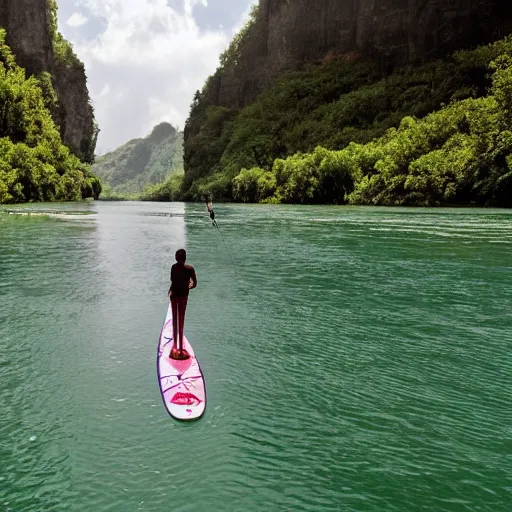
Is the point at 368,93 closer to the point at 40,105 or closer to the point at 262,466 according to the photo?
the point at 40,105

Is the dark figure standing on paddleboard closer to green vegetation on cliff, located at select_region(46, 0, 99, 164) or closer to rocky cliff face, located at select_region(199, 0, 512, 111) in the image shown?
rocky cliff face, located at select_region(199, 0, 512, 111)

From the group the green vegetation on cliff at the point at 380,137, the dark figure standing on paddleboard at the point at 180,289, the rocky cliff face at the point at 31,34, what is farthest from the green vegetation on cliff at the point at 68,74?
the dark figure standing on paddleboard at the point at 180,289

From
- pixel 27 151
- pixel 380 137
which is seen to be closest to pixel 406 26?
pixel 380 137

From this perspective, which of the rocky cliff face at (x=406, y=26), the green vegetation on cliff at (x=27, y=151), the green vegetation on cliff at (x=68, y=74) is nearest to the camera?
the green vegetation on cliff at (x=27, y=151)

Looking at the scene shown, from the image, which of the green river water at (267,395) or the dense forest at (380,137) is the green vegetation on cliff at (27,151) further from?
the green river water at (267,395)

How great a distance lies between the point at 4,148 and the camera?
8831cm

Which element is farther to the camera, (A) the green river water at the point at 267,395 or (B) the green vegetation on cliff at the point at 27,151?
(B) the green vegetation on cliff at the point at 27,151

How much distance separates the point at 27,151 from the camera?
9281 centimetres

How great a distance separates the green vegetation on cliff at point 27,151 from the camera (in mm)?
86562

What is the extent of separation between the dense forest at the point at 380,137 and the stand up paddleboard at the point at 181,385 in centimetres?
7004

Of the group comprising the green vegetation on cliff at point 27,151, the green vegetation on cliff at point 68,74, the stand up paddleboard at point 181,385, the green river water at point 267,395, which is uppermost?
the green vegetation on cliff at point 68,74

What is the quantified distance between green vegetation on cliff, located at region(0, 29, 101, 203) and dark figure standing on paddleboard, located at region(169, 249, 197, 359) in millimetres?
77754

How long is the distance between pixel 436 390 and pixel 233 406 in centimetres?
404

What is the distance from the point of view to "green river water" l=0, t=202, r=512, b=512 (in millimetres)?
7023
